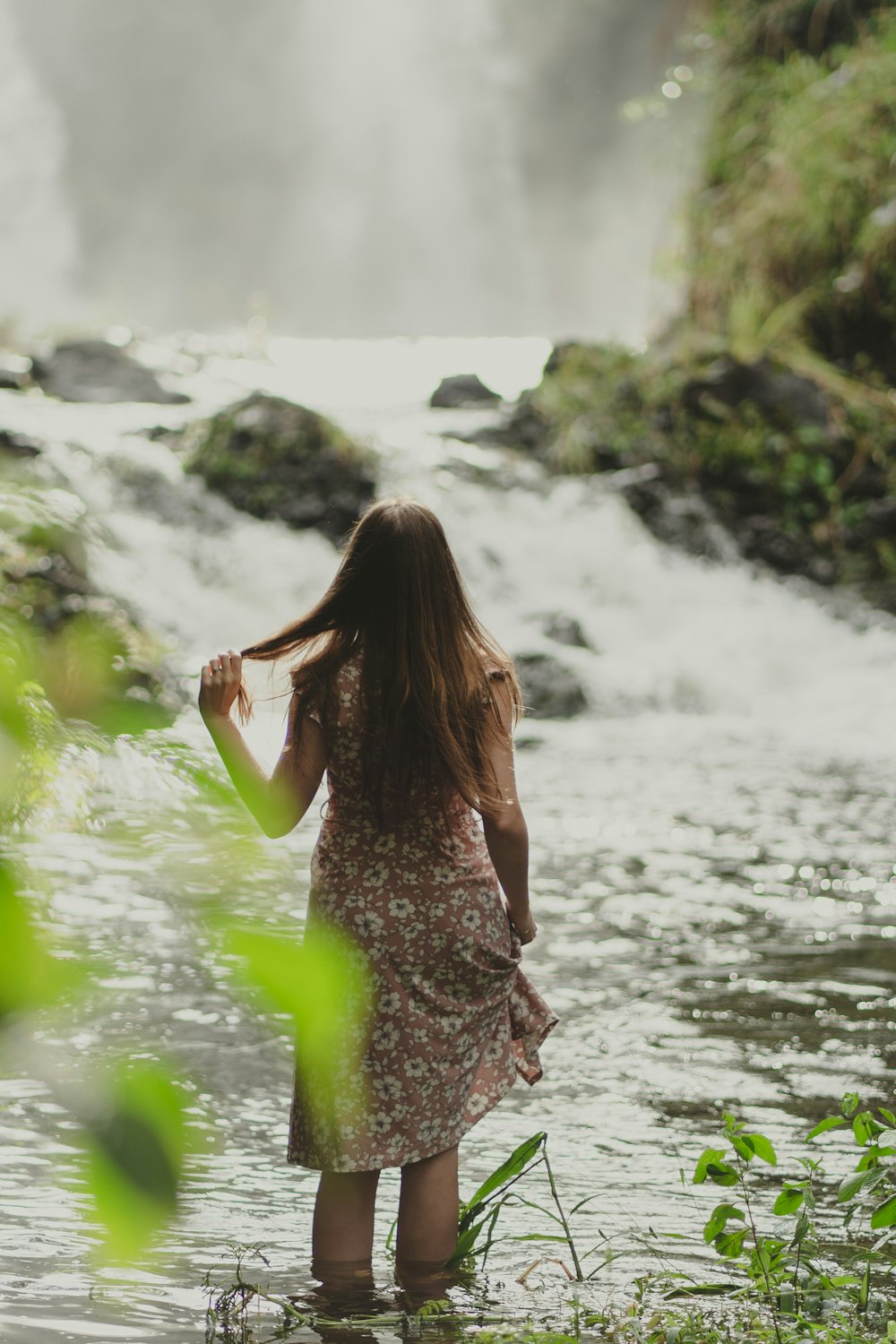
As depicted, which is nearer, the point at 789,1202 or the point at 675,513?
the point at 789,1202

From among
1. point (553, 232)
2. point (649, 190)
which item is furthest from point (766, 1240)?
point (553, 232)

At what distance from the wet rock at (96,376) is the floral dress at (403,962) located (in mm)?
13088

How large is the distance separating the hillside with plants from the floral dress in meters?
10.1

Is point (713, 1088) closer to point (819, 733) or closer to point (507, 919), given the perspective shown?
point (507, 919)

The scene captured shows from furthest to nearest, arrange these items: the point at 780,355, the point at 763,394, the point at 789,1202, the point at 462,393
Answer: the point at 462,393
the point at 780,355
the point at 763,394
the point at 789,1202

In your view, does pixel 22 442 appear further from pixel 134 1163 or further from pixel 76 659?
pixel 134 1163

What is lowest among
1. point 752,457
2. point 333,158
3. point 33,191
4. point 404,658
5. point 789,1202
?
point 789,1202

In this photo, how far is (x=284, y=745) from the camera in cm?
264

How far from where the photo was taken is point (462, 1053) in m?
2.65

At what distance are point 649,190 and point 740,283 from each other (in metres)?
2.62

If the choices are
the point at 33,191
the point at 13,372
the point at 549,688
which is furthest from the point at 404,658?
the point at 33,191

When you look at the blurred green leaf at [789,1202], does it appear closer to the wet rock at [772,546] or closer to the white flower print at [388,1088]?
the white flower print at [388,1088]

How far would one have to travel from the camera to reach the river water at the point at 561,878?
0.86 metres

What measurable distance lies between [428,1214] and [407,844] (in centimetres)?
70
